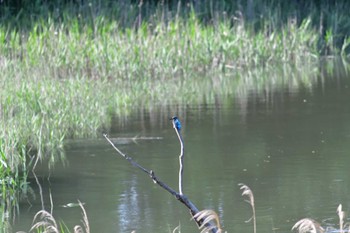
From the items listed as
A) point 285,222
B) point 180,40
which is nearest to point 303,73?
point 180,40

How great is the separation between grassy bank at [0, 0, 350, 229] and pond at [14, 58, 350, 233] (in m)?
0.43

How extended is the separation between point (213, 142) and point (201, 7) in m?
9.62

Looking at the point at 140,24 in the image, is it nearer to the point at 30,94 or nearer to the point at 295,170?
the point at 30,94

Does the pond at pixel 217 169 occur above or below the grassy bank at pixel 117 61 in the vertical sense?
below

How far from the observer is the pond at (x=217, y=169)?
22.2ft

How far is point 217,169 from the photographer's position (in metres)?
8.22

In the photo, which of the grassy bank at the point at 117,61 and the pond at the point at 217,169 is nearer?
the pond at the point at 217,169

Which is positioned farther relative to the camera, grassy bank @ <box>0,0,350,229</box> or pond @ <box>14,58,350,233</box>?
grassy bank @ <box>0,0,350,229</box>

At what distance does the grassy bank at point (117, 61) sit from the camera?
397 inches

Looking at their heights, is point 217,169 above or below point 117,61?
below

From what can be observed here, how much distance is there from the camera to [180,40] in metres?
15.4

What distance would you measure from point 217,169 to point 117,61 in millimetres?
6286

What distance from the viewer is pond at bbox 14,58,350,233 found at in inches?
266

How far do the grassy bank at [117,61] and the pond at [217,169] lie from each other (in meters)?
0.43
